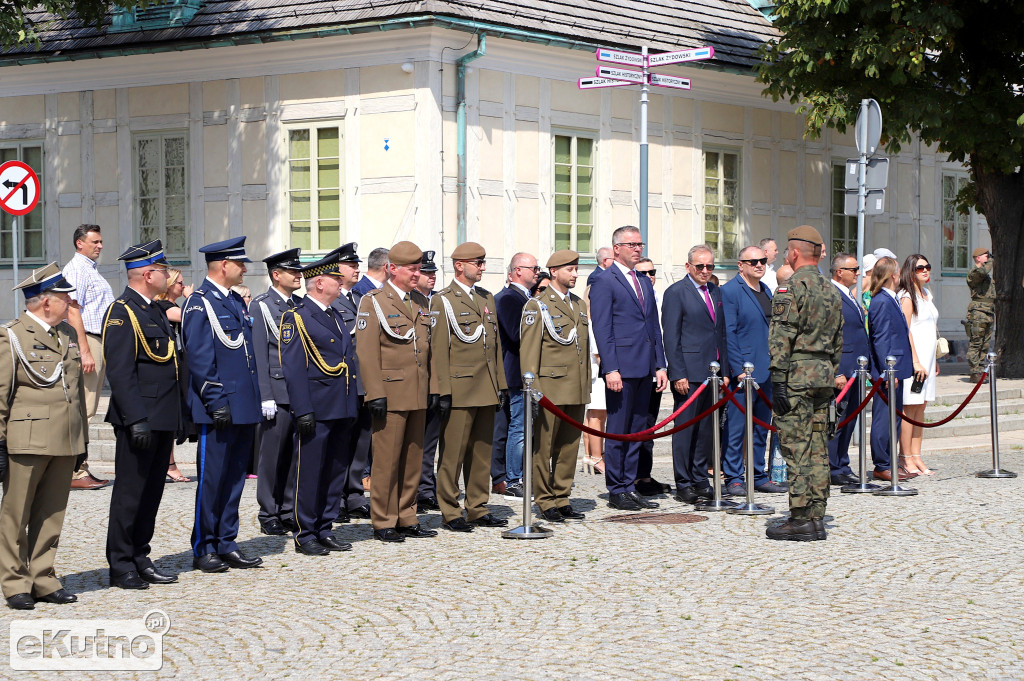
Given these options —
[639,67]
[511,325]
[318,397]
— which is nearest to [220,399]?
[318,397]

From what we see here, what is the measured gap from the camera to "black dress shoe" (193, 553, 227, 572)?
8.51 m

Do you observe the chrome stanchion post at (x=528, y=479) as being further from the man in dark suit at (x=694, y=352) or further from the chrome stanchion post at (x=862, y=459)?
the chrome stanchion post at (x=862, y=459)

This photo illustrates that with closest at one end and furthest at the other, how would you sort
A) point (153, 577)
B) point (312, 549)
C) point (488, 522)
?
1. point (153, 577)
2. point (312, 549)
3. point (488, 522)

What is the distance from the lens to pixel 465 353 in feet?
33.1

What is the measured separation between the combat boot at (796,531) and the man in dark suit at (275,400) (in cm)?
340

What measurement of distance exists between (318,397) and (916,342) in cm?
654

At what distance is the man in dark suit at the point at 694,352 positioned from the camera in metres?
11.5

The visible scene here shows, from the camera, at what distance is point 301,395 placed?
910 cm

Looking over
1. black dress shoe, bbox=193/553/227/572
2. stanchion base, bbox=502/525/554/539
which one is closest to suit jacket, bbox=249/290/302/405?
black dress shoe, bbox=193/553/227/572

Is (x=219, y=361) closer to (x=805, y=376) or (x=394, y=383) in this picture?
(x=394, y=383)

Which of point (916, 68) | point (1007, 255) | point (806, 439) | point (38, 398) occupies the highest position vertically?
point (916, 68)

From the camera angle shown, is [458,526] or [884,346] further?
[884,346]

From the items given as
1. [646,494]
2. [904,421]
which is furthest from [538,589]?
[904,421]

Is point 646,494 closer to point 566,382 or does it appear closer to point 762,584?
point 566,382
